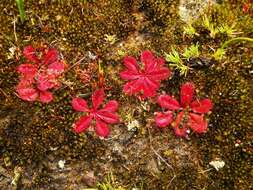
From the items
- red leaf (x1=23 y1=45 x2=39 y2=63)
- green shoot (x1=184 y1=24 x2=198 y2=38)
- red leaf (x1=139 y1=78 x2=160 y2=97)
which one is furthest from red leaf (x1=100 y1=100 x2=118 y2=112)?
green shoot (x1=184 y1=24 x2=198 y2=38)

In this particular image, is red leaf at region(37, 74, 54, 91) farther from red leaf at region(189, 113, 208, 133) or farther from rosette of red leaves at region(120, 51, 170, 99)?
red leaf at region(189, 113, 208, 133)

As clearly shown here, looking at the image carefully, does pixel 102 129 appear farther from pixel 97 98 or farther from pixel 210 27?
pixel 210 27

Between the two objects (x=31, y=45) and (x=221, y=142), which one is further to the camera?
(x=31, y=45)

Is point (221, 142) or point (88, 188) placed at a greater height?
point (221, 142)

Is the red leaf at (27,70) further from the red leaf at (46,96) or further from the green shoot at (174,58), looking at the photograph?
the green shoot at (174,58)

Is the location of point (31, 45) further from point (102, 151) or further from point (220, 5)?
point (220, 5)

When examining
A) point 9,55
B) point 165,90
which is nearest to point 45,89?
point 9,55

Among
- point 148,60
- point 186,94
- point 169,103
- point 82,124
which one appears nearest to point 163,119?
point 169,103

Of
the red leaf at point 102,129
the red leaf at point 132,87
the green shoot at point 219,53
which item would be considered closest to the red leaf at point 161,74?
the red leaf at point 132,87
